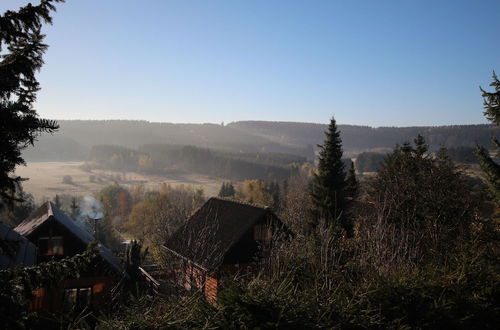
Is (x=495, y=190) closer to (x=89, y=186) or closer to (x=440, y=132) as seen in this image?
(x=89, y=186)

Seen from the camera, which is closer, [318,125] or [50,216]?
[50,216]

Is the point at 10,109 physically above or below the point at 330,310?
above

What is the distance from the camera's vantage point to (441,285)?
557cm


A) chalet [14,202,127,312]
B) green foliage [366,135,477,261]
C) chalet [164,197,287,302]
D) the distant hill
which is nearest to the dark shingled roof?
chalet [164,197,287,302]

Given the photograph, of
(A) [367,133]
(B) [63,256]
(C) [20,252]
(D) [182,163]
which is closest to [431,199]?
(C) [20,252]

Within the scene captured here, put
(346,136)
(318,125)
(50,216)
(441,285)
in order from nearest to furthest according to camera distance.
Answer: (441,285)
(50,216)
(346,136)
(318,125)

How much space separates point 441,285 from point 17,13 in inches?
302

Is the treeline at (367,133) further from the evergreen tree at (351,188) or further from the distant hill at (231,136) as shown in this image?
the evergreen tree at (351,188)

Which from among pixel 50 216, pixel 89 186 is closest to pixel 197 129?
pixel 89 186

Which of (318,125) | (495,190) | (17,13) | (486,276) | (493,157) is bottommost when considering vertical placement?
(486,276)

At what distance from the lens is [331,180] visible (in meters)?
26.1

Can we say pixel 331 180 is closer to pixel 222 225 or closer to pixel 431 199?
pixel 222 225

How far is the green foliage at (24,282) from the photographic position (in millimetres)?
3910

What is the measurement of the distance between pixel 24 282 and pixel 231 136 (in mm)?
170384
